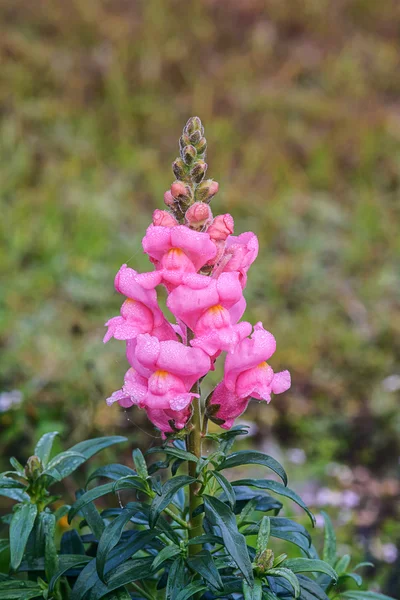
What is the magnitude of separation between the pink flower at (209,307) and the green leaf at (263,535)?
409 mm

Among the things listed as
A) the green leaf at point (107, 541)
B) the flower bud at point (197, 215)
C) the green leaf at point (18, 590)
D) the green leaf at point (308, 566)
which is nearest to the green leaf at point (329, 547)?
the green leaf at point (308, 566)

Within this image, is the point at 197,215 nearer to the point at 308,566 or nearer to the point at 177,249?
the point at 177,249

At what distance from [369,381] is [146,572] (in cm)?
275

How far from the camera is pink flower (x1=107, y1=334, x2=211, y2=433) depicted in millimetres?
1490

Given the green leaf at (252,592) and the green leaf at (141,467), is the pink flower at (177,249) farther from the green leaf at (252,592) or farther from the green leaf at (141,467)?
the green leaf at (252,592)

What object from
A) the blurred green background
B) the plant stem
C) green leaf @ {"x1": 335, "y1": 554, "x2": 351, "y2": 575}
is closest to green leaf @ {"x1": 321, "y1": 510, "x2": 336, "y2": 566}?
green leaf @ {"x1": 335, "y1": 554, "x2": 351, "y2": 575}

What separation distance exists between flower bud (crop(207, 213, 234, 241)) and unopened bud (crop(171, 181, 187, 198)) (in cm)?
9

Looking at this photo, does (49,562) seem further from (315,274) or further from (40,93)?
(40,93)

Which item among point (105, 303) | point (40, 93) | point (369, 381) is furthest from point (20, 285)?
point (40, 93)

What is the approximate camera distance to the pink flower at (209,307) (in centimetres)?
150

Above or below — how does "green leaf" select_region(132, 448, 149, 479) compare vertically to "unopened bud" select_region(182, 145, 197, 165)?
below

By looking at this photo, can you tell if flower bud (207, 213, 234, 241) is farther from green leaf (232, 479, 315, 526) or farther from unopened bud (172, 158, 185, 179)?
green leaf (232, 479, 315, 526)

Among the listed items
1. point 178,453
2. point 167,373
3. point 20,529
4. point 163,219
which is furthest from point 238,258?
point 20,529

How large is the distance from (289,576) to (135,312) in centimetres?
65
